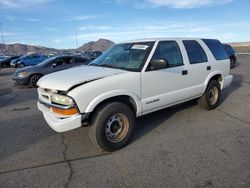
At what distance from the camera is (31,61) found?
87.6ft

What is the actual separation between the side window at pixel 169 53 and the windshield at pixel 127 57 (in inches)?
7.5

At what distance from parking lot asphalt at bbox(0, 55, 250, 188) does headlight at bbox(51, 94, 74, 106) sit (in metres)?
0.90

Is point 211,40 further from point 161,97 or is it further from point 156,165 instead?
point 156,165

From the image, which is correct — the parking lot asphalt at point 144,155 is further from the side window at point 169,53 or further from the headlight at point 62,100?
the side window at point 169,53

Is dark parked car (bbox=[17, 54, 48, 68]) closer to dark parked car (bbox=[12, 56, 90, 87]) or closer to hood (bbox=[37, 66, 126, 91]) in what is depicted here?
dark parked car (bbox=[12, 56, 90, 87])

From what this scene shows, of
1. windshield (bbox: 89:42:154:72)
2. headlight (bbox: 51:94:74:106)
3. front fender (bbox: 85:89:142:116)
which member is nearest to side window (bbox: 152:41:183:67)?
windshield (bbox: 89:42:154:72)

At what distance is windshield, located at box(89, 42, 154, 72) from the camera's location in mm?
4562

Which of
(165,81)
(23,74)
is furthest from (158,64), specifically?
(23,74)

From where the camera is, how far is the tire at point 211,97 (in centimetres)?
612

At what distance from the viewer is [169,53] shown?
16.6 feet

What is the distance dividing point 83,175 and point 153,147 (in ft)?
4.50

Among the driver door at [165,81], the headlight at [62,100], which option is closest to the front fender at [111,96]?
A: the driver door at [165,81]

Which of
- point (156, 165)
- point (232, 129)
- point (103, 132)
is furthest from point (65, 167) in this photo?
point (232, 129)

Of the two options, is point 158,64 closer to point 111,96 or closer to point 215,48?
point 111,96
